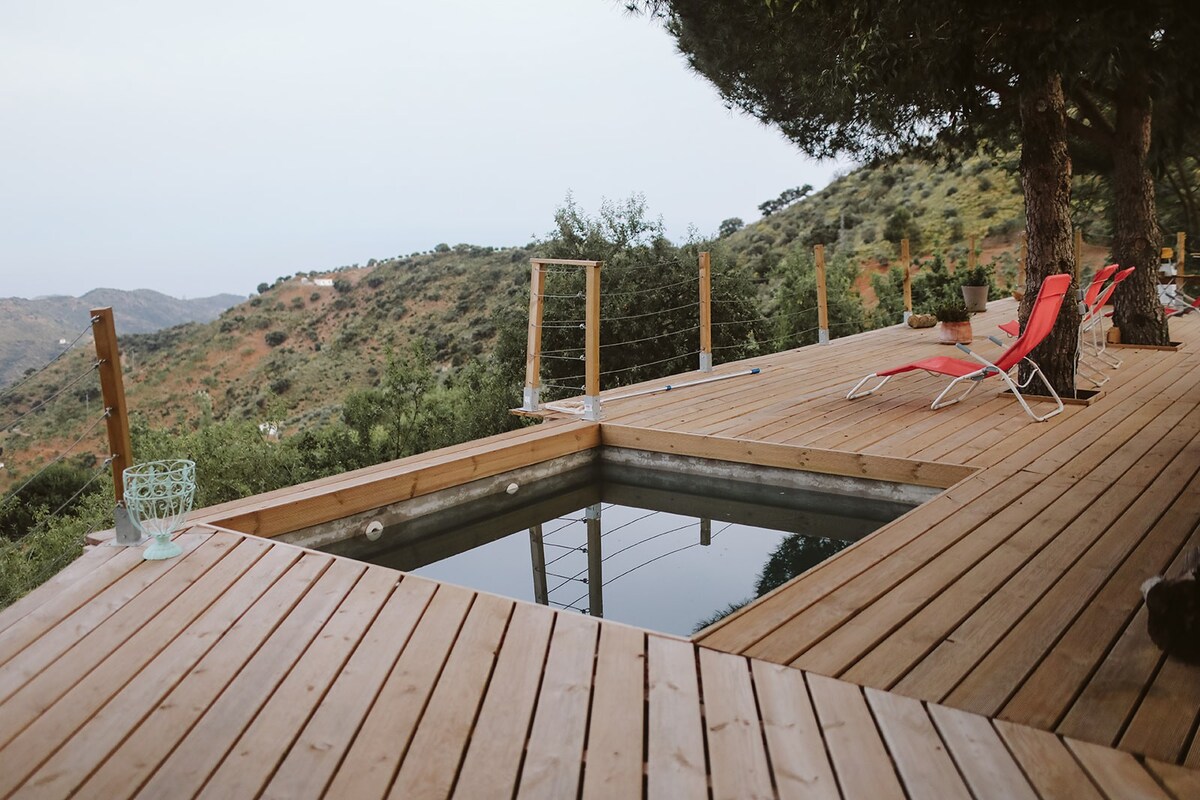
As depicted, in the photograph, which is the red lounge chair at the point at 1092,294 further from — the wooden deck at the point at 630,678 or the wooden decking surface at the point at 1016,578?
the wooden deck at the point at 630,678

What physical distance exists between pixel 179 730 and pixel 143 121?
3310cm

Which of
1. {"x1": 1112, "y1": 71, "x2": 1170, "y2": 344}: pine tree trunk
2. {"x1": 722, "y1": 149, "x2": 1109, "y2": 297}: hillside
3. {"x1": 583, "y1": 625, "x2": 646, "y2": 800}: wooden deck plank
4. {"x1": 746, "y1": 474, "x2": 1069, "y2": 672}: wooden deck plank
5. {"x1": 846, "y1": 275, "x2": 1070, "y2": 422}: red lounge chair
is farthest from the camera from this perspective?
{"x1": 722, "y1": 149, "x2": 1109, "y2": 297}: hillside

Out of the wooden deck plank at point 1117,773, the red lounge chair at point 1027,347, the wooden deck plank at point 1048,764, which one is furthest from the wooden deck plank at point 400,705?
the red lounge chair at point 1027,347

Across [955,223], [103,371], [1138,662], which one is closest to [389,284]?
[955,223]

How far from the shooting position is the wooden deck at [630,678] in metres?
1.72

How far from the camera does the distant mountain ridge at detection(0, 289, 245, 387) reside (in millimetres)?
18922

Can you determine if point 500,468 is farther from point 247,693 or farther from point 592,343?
point 247,693

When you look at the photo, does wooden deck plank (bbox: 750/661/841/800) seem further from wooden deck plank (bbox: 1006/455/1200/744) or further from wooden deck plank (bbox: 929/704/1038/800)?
wooden deck plank (bbox: 1006/455/1200/744)

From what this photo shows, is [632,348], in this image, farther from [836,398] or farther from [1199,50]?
[1199,50]

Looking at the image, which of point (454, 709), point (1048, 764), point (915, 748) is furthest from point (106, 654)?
point (1048, 764)

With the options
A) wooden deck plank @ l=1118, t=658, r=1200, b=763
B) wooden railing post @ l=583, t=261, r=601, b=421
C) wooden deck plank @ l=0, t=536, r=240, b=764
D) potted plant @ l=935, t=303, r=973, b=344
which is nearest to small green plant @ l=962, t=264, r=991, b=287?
potted plant @ l=935, t=303, r=973, b=344

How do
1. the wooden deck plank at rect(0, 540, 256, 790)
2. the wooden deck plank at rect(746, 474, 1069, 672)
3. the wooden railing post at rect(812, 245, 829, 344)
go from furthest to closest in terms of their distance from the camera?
the wooden railing post at rect(812, 245, 829, 344) → the wooden deck plank at rect(746, 474, 1069, 672) → the wooden deck plank at rect(0, 540, 256, 790)

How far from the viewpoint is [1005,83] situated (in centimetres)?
661

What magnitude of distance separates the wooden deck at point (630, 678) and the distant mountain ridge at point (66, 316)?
36.9 feet
